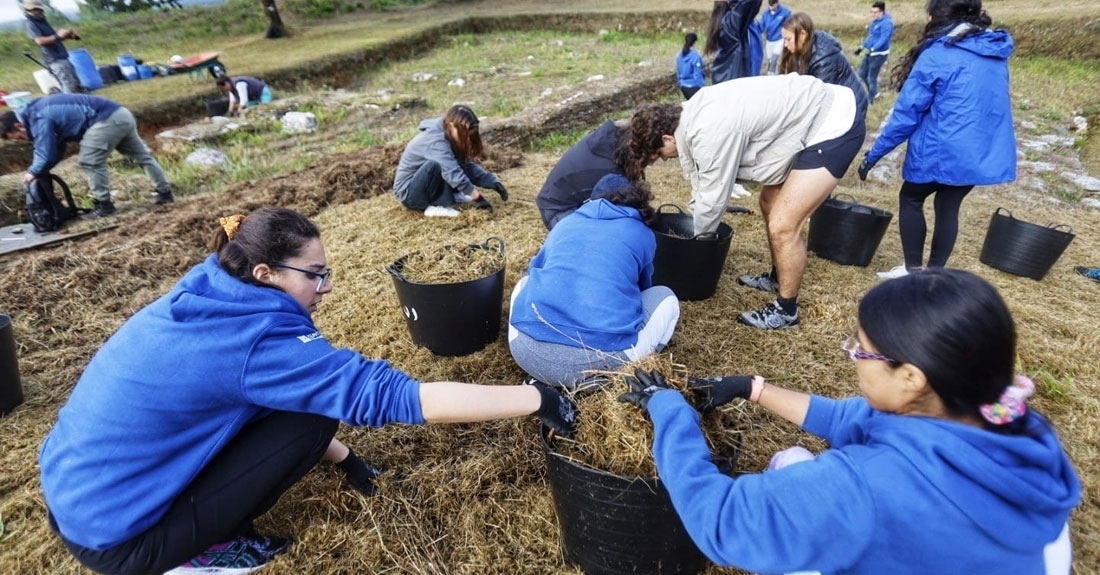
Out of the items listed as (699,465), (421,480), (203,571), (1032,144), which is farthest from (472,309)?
(1032,144)

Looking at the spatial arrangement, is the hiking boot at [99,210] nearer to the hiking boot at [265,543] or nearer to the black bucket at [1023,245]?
the hiking boot at [265,543]

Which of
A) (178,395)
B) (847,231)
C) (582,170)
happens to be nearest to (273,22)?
(582,170)

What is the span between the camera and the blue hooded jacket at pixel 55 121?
521 centimetres

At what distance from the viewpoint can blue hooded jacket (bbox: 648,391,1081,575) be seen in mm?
1036

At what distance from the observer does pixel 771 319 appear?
131 inches

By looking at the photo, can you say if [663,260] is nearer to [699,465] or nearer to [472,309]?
[472,309]

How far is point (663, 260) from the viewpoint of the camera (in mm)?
3512

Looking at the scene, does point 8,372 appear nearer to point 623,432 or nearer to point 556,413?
point 556,413

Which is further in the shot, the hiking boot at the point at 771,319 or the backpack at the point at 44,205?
the backpack at the point at 44,205

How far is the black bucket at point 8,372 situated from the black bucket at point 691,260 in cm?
343

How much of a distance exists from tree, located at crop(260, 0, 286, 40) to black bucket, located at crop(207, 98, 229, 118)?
8.55 m

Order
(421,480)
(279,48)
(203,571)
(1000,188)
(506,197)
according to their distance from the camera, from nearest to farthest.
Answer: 1. (203,571)
2. (421,480)
3. (506,197)
4. (1000,188)
5. (279,48)

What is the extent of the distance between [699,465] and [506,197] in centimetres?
425

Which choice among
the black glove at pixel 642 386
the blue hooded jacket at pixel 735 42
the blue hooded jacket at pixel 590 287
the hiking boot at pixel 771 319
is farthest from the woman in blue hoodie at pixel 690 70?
the black glove at pixel 642 386
